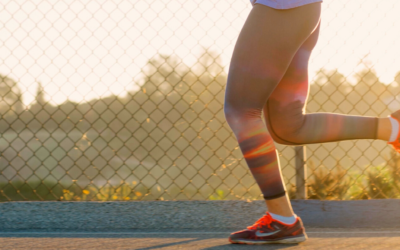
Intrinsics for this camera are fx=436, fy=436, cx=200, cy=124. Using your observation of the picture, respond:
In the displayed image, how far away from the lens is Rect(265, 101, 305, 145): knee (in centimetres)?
188

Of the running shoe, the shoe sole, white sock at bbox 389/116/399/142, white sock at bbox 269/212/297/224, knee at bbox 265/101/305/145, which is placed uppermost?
knee at bbox 265/101/305/145

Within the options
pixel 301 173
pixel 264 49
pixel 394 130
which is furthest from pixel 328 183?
pixel 264 49

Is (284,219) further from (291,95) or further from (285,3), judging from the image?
(285,3)

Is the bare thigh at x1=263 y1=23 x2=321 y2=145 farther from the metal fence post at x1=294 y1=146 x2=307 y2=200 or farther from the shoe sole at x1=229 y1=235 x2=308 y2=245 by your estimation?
the metal fence post at x1=294 y1=146 x2=307 y2=200

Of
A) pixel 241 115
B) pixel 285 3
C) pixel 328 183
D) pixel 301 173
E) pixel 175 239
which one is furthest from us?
pixel 328 183

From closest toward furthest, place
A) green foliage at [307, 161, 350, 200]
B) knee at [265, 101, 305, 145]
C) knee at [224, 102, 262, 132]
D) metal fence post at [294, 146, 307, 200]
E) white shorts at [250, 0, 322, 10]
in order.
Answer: white shorts at [250, 0, 322, 10] < knee at [224, 102, 262, 132] < knee at [265, 101, 305, 145] < metal fence post at [294, 146, 307, 200] < green foliage at [307, 161, 350, 200]

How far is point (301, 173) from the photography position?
2693 mm

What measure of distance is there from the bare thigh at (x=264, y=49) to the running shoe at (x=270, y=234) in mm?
514

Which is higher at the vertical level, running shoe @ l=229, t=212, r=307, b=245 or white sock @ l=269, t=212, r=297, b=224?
white sock @ l=269, t=212, r=297, b=224

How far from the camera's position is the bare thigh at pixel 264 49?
1.69 meters

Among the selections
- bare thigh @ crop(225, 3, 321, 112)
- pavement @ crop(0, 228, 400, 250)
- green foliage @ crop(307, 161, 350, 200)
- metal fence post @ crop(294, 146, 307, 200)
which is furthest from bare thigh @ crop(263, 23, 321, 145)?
green foliage @ crop(307, 161, 350, 200)

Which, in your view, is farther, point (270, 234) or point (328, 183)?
point (328, 183)

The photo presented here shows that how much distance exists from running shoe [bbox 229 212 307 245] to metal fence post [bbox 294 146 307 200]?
77 centimetres

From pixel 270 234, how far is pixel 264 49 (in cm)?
78
